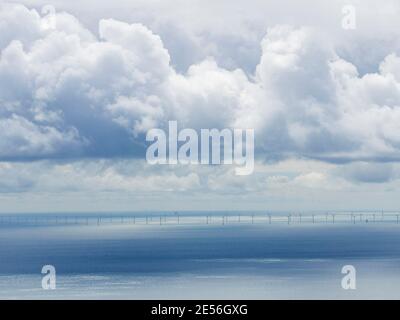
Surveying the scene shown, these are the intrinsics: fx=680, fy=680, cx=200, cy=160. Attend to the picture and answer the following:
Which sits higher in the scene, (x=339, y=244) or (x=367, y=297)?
(x=339, y=244)

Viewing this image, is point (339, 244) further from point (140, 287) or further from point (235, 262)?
point (140, 287)

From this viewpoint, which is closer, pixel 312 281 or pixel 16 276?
pixel 312 281
